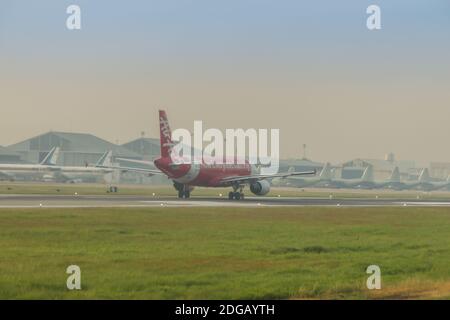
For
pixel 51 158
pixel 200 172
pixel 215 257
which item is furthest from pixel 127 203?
pixel 51 158

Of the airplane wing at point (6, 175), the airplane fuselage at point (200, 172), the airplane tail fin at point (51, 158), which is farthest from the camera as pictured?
the airplane tail fin at point (51, 158)

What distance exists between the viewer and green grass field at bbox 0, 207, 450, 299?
821 inches

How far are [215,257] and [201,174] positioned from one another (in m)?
55.1

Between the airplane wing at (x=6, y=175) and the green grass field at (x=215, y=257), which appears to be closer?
the green grass field at (x=215, y=257)

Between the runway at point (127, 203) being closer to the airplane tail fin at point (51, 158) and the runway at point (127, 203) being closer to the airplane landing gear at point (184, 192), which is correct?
the airplane landing gear at point (184, 192)

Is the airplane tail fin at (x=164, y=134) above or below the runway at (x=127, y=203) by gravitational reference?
above

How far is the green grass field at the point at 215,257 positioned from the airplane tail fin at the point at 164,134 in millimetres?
35447

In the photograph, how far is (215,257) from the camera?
2697 centimetres

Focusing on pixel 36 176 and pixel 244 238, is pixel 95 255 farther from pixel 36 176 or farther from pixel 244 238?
pixel 36 176

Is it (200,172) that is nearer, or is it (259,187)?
(200,172)

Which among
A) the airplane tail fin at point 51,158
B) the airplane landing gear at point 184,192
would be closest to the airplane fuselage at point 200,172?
the airplane landing gear at point 184,192

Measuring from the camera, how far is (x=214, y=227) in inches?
1544

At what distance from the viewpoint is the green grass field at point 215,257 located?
20.8 meters

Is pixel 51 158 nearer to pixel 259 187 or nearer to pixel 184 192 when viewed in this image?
pixel 184 192
